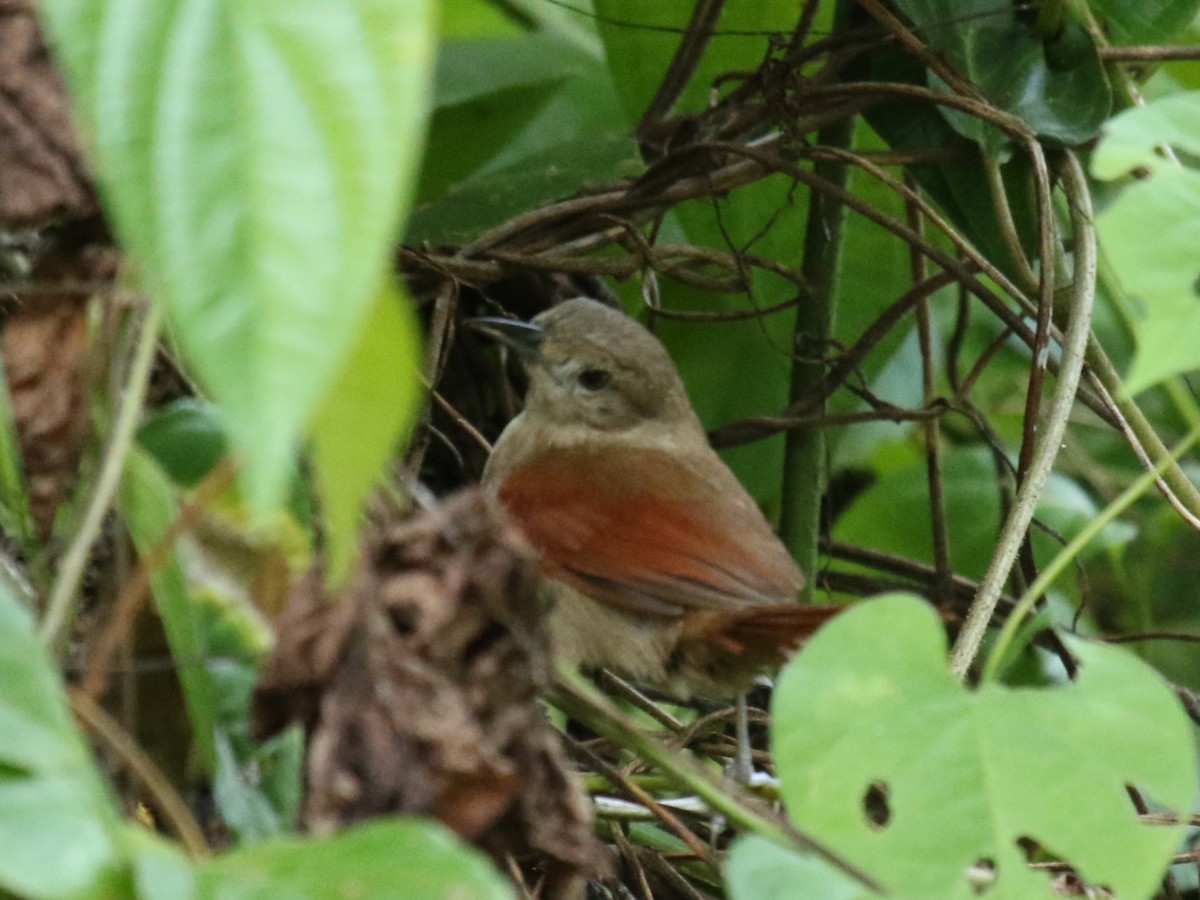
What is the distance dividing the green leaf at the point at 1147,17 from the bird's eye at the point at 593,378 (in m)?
1.04

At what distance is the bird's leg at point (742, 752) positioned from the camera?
6.67 ft

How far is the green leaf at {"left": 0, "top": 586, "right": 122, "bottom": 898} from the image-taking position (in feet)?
2.68

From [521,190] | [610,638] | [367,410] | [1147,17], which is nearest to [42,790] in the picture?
[367,410]

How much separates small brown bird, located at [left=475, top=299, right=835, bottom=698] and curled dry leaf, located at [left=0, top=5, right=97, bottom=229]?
3.91 feet

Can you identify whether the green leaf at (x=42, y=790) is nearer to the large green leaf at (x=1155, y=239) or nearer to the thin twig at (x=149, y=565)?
the thin twig at (x=149, y=565)

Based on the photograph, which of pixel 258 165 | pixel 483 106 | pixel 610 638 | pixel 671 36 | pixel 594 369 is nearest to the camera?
pixel 258 165

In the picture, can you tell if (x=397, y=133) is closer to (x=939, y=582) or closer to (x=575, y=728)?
(x=575, y=728)

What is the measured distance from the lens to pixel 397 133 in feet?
2.34

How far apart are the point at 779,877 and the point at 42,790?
445 millimetres

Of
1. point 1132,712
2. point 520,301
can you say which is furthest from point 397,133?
point 520,301

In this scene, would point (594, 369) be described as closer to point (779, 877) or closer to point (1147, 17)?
point (1147, 17)

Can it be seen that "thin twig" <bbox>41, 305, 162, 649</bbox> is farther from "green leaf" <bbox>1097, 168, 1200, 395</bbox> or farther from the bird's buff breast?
the bird's buff breast

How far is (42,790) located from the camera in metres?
0.84

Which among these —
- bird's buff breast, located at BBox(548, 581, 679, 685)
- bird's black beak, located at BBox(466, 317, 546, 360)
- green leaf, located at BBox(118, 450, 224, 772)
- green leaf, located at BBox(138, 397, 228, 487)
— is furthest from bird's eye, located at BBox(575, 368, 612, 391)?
green leaf, located at BBox(118, 450, 224, 772)
